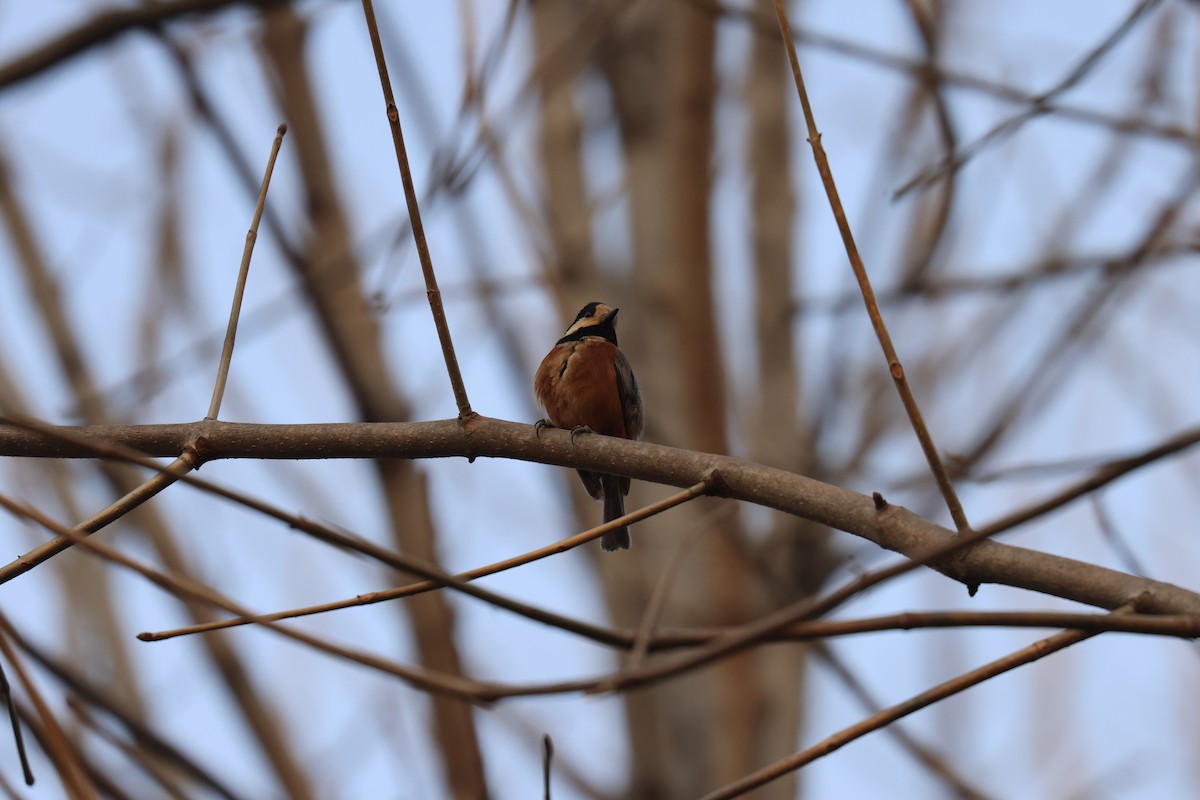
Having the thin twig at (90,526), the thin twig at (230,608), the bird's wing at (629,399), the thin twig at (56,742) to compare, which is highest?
the bird's wing at (629,399)

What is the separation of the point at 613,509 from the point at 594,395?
0.80m

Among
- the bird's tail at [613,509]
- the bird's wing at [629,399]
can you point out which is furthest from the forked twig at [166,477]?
the bird's tail at [613,509]

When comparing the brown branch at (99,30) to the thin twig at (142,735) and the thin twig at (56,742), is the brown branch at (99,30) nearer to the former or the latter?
the thin twig at (142,735)

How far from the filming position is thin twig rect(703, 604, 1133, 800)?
1748 millimetres

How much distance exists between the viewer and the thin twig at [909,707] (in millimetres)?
1748

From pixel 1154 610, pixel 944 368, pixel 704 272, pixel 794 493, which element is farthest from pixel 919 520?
pixel 944 368

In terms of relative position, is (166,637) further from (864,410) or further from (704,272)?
(864,410)

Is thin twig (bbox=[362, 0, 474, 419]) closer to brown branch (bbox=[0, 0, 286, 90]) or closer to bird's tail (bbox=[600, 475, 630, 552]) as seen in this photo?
brown branch (bbox=[0, 0, 286, 90])

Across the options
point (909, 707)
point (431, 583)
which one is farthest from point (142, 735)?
point (909, 707)

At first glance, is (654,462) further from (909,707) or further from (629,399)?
(629,399)

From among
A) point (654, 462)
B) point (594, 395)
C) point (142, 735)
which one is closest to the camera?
point (654, 462)

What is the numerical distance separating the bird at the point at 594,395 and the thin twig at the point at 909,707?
8.92ft

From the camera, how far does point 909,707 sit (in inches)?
68.6

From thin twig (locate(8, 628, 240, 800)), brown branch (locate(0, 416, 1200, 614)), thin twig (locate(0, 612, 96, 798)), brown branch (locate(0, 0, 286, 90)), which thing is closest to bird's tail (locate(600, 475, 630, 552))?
thin twig (locate(8, 628, 240, 800))
